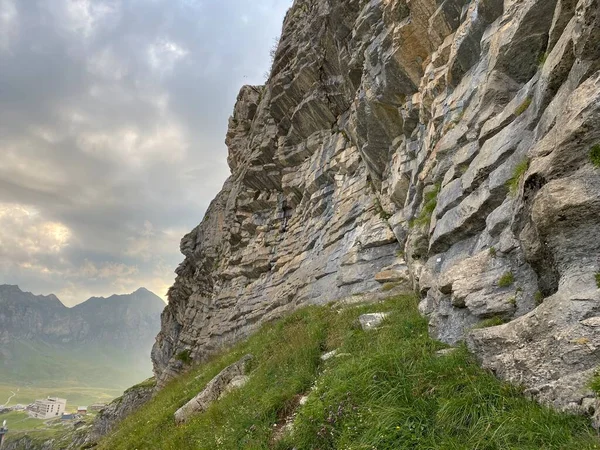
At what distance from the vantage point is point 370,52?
58.3 feet

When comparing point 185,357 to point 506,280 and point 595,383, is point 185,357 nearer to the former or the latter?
point 506,280

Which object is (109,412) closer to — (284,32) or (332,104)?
(332,104)

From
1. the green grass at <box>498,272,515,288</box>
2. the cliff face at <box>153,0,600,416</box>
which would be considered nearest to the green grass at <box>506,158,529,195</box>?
the cliff face at <box>153,0,600,416</box>

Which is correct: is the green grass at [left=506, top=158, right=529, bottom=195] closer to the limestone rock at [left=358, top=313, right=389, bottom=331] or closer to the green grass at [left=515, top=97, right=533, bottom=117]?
the green grass at [left=515, top=97, right=533, bottom=117]

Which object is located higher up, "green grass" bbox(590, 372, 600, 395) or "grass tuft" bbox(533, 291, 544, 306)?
"grass tuft" bbox(533, 291, 544, 306)

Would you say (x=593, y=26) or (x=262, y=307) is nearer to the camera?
(x=593, y=26)

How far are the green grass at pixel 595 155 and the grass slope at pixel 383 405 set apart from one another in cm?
313

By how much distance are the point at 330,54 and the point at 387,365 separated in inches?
939

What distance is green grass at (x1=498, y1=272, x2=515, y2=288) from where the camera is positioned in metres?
6.31

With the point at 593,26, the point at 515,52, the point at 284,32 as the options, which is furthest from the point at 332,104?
the point at 593,26

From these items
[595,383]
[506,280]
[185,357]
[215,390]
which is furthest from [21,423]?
[595,383]

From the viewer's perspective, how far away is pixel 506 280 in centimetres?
636

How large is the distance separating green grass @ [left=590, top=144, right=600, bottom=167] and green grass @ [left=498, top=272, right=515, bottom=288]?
221 cm

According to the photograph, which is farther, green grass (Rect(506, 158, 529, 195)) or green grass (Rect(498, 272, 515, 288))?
green grass (Rect(506, 158, 529, 195))
